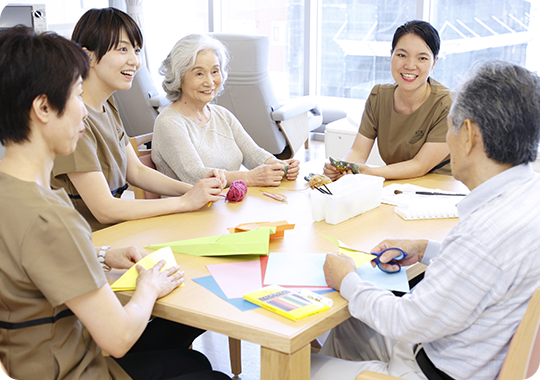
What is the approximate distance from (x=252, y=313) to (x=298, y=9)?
564 centimetres

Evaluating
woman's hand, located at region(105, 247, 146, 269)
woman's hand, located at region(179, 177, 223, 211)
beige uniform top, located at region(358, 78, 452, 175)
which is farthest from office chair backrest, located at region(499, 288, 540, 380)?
beige uniform top, located at region(358, 78, 452, 175)

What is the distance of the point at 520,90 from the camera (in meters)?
1.06

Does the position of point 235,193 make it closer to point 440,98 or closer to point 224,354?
point 224,354

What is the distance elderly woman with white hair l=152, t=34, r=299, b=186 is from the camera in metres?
2.27

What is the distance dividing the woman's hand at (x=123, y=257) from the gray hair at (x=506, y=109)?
34.3 inches

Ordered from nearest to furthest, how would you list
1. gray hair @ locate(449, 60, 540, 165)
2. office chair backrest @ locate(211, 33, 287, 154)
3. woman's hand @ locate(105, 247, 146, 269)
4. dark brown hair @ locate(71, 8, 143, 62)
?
gray hair @ locate(449, 60, 540, 165) < woman's hand @ locate(105, 247, 146, 269) < dark brown hair @ locate(71, 8, 143, 62) < office chair backrest @ locate(211, 33, 287, 154)

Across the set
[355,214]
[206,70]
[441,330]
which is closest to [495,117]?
[441,330]

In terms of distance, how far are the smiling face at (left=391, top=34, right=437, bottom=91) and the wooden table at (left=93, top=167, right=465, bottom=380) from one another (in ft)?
1.44

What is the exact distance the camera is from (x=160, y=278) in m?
1.29

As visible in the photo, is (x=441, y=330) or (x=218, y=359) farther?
(x=218, y=359)

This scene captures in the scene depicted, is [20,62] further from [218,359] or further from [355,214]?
[218,359]

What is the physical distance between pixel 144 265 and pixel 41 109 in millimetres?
492

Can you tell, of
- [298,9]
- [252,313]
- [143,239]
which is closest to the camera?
[252,313]

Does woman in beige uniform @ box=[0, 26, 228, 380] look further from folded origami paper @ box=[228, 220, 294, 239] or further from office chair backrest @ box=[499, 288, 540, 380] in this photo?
office chair backrest @ box=[499, 288, 540, 380]
